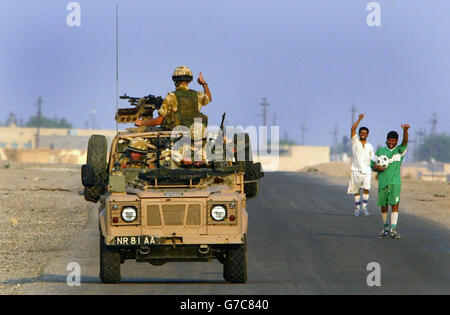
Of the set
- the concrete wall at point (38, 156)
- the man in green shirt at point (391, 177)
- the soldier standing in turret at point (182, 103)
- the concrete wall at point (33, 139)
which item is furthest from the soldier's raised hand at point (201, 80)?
the concrete wall at point (33, 139)

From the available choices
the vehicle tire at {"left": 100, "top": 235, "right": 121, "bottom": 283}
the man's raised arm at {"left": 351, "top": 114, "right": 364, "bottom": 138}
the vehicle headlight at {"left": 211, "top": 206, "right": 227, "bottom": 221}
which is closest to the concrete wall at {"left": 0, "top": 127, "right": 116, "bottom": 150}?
the man's raised arm at {"left": 351, "top": 114, "right": 364, "bottom": 138}

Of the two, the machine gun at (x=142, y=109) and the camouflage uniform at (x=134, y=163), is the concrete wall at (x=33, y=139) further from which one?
the camouflage uniform at (x=134, y=163)

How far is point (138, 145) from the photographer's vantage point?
41.7 ft

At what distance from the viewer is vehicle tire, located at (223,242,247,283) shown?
1145 centimetres

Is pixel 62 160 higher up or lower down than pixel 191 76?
lower down

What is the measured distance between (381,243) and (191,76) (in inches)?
204

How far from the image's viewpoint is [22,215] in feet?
75.7

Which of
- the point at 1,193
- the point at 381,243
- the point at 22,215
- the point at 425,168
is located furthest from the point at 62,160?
the point at 381,243

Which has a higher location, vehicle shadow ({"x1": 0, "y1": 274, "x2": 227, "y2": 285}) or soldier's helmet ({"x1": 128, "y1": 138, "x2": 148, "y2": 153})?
soldier's helmet ({"x1": 128, "y1": 138, "x2": 148, "y2": 153})

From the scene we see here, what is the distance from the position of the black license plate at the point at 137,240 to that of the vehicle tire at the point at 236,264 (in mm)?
954

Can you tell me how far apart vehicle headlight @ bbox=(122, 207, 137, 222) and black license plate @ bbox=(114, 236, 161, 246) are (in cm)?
21

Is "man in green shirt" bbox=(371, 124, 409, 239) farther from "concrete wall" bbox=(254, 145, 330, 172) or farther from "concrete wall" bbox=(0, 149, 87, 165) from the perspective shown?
"concrete wall" bbox=(254, 145, 330, 172)

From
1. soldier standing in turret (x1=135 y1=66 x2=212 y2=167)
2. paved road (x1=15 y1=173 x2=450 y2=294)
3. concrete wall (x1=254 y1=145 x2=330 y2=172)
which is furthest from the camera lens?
concrete wall (x1=254 y1=145 x2=330 y2=172)

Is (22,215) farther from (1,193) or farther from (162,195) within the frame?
(162,195)
